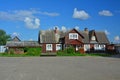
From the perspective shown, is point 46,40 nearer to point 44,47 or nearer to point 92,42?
point 44,47

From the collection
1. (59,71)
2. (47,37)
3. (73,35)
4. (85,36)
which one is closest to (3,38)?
(47,37)

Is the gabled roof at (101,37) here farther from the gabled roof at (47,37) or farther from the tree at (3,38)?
the tree at (3,38)

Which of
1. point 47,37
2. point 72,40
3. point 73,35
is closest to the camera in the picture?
point 72,40

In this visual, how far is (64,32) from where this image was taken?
244ft

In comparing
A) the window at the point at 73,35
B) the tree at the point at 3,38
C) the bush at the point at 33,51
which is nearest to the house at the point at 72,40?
the window at the point at 73,35

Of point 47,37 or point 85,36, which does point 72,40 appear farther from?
point 47,37

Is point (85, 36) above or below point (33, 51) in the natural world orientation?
above

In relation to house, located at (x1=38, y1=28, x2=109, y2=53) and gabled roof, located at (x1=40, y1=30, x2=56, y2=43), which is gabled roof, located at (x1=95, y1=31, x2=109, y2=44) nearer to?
house, located at (x1=38, y1=28, x2=109, y2=53)

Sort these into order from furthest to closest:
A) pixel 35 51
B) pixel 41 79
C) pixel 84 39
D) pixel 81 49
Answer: pixel 84 39 → pixel 81 49 → pixel 35 51 → pixel 41 79

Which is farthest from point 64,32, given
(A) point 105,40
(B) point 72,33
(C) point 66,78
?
(C) point 66,78

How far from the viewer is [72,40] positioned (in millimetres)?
69875

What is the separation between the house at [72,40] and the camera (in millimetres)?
69938

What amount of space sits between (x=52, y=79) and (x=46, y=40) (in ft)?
179

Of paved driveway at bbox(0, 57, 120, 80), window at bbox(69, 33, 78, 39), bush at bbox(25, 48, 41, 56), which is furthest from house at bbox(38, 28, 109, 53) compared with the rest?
paved driveway at bbox(0, 57, 120, 80)
